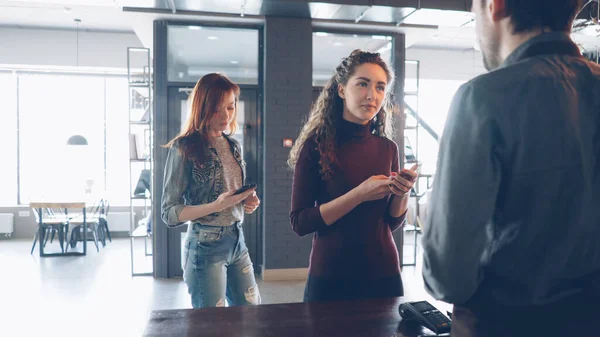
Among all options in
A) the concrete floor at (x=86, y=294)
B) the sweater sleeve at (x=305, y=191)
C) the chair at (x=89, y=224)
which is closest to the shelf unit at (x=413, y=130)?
the concrete floor at (x=86, y=294)

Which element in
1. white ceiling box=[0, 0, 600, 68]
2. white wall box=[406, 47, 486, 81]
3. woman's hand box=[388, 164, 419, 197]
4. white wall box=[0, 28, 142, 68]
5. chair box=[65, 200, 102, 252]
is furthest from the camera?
white wall box=[406, 47, 486, 81]

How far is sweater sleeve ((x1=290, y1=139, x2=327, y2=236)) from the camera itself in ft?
4.71

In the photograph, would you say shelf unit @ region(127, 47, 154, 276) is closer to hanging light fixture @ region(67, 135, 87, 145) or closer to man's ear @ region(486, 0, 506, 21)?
hanging light fixture @ region(67, 135, 87, 145)

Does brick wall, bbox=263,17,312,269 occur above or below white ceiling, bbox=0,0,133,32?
below

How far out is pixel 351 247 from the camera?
142 centimetres

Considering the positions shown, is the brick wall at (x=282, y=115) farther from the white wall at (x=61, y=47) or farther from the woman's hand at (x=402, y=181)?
the white wall at (x=61, y=47)

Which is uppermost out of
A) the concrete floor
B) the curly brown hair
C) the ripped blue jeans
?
the curly brown hair

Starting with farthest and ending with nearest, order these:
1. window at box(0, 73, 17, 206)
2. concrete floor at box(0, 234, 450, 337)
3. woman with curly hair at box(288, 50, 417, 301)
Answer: window at box(0, 73, 17, 206), concrete floor at box(0, 234, 450, 337), woman with curly hair at box(288, 50, 417, 301)

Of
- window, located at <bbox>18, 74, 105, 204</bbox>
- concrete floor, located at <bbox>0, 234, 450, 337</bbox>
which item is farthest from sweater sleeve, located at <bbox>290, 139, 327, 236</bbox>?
window, located at <bbox>18, 74, 105, 204</bbox>

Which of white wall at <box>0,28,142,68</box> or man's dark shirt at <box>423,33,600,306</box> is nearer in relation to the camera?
man's dark shirt at <box>423,33,600,306</box>

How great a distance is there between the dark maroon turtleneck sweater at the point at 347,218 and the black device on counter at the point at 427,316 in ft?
0.74

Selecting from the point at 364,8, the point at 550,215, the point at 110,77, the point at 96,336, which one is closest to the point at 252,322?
the point at 550,215

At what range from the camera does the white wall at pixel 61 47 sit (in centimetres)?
714

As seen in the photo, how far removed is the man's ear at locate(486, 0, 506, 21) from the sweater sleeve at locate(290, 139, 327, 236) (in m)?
0.85
